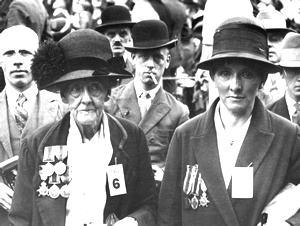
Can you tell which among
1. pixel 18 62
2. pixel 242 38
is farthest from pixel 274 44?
pixel 242 38

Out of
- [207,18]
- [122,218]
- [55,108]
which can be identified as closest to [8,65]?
[55,108]

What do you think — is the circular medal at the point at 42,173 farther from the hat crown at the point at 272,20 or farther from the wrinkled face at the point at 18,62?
the hat crown at the point at 272,20

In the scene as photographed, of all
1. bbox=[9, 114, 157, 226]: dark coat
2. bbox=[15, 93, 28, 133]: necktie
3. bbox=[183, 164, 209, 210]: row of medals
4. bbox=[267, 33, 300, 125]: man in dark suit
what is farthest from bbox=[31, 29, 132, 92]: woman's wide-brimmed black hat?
bbox=[267, 33, 300, 125]: man in dark suit

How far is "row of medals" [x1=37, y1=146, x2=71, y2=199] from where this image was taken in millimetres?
4941

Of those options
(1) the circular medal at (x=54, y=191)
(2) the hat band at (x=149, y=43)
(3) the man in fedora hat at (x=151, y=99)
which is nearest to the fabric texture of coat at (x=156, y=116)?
(3) the man in fedora hat at (x=151, y=99)

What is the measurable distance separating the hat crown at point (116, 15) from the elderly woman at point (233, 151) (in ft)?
14.0

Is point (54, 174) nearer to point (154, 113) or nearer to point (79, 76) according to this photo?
point (79, 76)

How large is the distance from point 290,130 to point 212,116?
50 cm

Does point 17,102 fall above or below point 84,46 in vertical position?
below

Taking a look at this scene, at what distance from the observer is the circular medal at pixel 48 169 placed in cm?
498

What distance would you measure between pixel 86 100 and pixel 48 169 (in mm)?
520

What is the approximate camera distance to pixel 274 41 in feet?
27.9

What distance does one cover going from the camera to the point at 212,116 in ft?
16.0

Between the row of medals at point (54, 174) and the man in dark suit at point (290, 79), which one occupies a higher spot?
the man in dark suit at point (290, 79)
